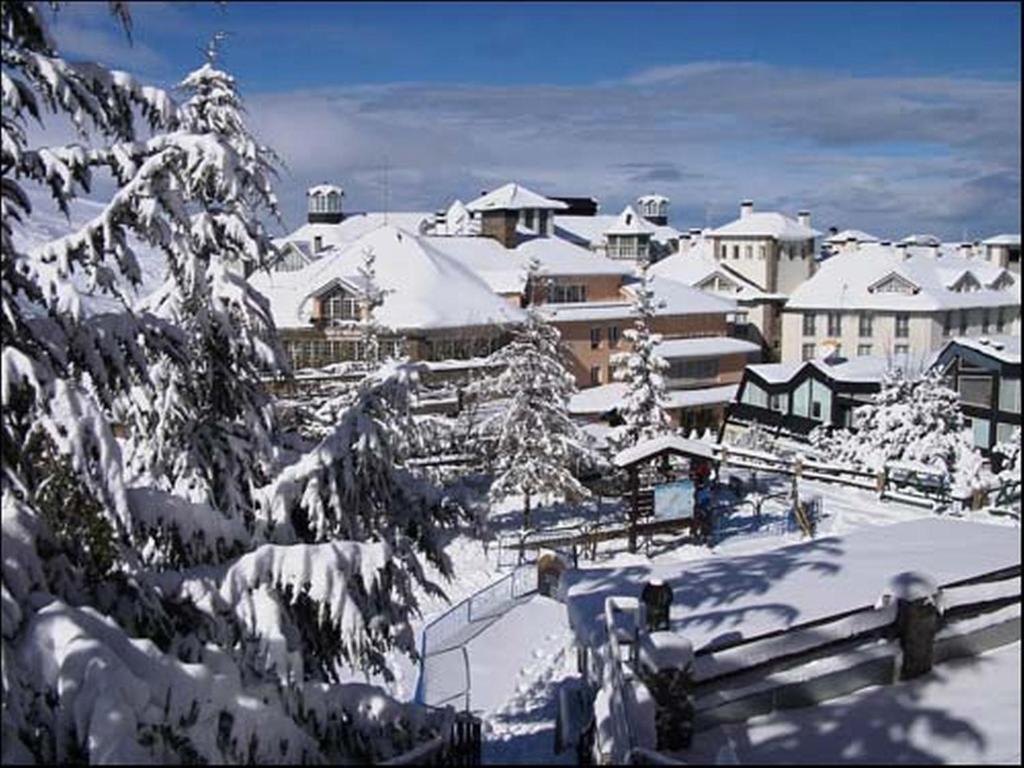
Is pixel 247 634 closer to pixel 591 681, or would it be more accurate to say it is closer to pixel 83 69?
pixel 83 69

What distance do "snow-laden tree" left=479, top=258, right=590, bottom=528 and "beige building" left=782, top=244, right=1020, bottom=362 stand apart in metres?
9.11

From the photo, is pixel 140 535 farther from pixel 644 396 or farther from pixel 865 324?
pixel 865 324

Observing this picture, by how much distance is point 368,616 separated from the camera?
6.88 meters

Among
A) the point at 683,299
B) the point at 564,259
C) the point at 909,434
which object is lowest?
the point at 909,434

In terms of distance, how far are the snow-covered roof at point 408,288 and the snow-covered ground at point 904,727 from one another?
1150 inches

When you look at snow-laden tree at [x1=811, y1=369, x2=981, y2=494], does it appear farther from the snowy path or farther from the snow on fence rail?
the snow on fence rail

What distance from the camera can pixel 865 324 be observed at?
39.5m

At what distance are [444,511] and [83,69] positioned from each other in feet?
12.6

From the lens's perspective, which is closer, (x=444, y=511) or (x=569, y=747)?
(x=444, y=511)

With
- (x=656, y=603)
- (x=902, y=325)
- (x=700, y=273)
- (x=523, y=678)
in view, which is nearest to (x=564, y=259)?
(x=700, y=273)

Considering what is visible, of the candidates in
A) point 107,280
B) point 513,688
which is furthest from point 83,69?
point 513,688

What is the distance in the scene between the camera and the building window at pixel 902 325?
3506 centimetres

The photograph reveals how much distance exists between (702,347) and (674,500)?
2434cm

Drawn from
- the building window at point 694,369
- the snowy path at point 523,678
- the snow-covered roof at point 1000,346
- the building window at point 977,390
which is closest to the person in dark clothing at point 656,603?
the snowy path at point 523,678
